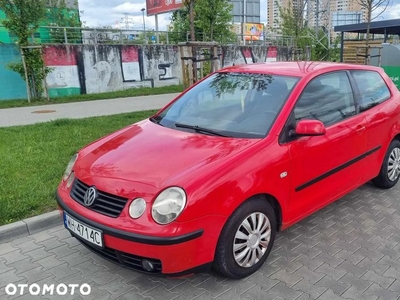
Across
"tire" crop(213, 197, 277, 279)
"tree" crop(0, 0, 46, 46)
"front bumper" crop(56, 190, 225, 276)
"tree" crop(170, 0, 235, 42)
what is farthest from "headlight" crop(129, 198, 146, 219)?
"tree" crop(170, 0, 235, 42)

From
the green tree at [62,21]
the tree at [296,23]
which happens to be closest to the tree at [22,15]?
the green tree at [62,21]

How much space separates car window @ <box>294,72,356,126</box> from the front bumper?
4.51 feet

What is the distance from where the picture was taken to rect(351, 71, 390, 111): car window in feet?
13.5

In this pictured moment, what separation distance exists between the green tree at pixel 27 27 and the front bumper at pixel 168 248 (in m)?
12.6

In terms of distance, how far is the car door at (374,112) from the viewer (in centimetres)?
406

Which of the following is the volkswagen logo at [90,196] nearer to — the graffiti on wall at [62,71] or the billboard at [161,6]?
the graffiti on wall at [62,71]

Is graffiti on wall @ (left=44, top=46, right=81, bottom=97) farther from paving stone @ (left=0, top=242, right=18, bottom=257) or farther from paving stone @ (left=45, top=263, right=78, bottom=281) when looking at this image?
paving stone @ (left=45, top=263, right=78, bottom=281)

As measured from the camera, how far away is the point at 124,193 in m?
2.63

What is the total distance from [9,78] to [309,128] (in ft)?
46.5

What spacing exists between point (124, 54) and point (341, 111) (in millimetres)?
14998

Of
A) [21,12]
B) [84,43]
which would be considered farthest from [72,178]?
[84,43]

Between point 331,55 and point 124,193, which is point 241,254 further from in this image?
point 331,55

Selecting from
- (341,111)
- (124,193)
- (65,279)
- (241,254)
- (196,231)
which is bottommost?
(65,279)

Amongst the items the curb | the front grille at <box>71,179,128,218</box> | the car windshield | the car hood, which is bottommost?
the curb
